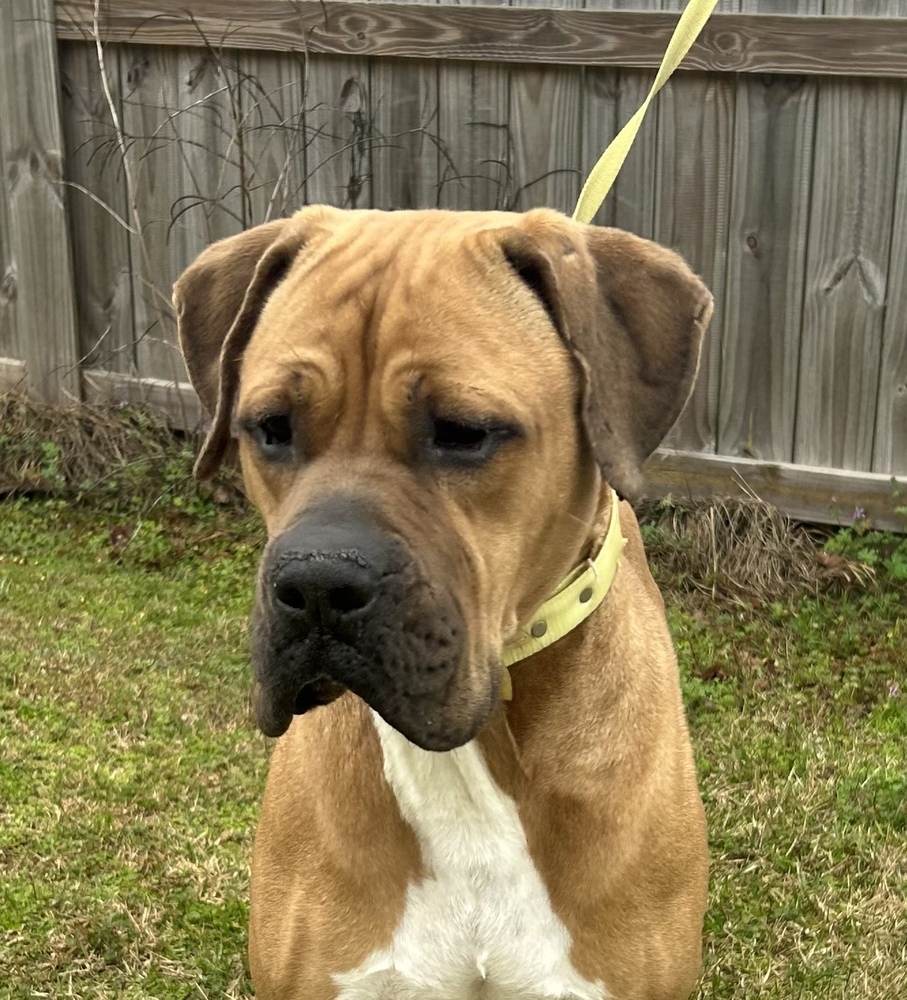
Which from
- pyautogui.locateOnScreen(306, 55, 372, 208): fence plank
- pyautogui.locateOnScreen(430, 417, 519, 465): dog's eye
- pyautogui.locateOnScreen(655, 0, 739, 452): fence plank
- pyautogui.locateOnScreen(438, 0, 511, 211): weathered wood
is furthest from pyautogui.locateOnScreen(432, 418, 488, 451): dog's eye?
pyautogui.locateOnScreen(306, 55, 372, 208): fence plank

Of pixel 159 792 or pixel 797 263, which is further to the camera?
pixel 797 263

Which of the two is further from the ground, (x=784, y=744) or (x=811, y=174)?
(x=811, y=174)

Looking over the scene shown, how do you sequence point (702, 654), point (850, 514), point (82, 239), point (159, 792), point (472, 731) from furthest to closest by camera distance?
point (82, 239) < point (850, 514) < point (702, 654) < point (159, 792) < point (472, 731)

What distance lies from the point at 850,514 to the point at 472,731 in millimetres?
3757

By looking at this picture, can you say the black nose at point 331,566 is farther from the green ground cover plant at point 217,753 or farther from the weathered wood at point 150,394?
the weathered wood at point 150,394

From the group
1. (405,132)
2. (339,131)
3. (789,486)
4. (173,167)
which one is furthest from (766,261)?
(173,167)

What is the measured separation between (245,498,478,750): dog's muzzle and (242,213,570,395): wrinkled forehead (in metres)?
0.30

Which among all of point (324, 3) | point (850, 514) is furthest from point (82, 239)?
point (850, 514)

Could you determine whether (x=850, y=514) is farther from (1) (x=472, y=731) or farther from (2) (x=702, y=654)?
(1) (x=472, y=731)

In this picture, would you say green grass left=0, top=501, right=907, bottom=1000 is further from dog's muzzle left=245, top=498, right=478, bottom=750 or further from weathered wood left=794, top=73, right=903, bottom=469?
dog's muzzle left=245, top=498, right=478, bottom=750

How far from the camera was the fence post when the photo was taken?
264 inches

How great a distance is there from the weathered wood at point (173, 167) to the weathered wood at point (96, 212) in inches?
4.1

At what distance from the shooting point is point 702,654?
17.5ft

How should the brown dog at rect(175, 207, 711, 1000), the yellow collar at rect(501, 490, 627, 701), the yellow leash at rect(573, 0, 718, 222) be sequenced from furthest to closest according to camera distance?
the yellow leash at rect(573, 0, 718, 222)
the yellow collar at rect(501, 490, 627, 701)
the brown dog at rect(175, 207, 711, 1000)
